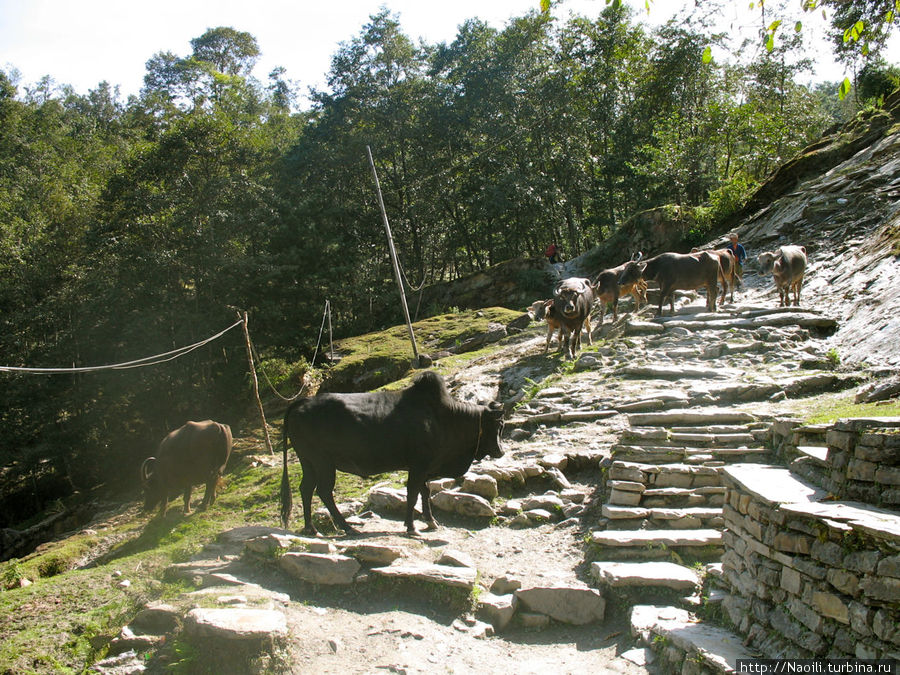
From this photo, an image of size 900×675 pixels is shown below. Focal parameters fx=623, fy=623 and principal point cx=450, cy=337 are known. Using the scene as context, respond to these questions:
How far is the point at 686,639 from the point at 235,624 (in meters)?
3.85

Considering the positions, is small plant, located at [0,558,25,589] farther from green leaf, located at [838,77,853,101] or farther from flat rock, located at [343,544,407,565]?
green leaf, located at [838,77,853,101]

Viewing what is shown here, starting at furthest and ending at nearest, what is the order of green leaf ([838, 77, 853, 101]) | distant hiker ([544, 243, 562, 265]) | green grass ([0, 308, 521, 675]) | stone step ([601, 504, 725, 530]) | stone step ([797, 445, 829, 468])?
1. distant hiker ([544, 243, 562, 265])
2. stone step ([601, 504, 725, 530])
3. green grass ([0, 308, 521, 675])
4. stone step ([797, 445, 829, 468])
5. green leaf ([838, 77, 853, 101])

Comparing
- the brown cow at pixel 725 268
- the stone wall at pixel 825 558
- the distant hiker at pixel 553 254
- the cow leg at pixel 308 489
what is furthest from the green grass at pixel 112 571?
the distant hiker at pixel 553 254

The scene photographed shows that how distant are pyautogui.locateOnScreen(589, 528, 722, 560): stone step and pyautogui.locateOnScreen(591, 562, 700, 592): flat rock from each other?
0.30 m

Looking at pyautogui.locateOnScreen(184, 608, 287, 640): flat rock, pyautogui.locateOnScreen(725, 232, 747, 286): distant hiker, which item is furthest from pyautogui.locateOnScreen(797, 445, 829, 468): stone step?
pyautogui.locateOnScreen(725, 232, 747, 286): distant hiker

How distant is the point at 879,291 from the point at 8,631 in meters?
16.4

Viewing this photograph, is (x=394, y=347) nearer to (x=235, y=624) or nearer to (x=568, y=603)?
(x=568, y=603)

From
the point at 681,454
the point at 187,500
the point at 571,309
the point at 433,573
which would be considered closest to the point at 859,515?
the point at 433,573

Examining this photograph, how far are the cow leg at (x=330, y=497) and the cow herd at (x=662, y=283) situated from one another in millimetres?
7932

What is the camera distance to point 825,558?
454 cm

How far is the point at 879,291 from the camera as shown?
13.8 metres

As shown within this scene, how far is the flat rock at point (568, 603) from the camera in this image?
20.6 feet

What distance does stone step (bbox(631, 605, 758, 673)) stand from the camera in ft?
15.8

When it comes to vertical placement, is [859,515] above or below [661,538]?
above
